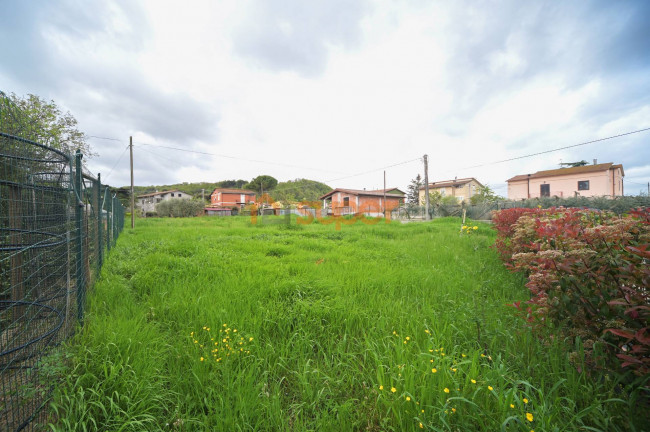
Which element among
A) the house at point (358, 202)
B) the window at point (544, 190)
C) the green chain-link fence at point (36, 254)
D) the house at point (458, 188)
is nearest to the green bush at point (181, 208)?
the house at point (358, 202)

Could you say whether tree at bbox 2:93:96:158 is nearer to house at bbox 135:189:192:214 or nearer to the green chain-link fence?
the green chain-link fence

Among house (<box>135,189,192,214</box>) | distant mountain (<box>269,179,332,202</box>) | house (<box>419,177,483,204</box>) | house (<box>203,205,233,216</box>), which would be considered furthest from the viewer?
house (<box>135,189,192,214</box>)

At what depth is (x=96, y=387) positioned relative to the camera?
1.69 meters

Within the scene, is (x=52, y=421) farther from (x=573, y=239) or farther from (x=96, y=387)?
(x=573, y=239)

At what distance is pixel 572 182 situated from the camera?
27438mm

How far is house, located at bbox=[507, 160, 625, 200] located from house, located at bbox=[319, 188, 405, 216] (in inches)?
572

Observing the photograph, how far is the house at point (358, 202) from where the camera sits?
29297mm

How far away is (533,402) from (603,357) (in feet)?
1.60

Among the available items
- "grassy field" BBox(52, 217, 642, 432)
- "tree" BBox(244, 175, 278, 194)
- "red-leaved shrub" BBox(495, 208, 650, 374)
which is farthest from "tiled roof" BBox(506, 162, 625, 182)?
"tree" BBox(244, 175, 278, 194)

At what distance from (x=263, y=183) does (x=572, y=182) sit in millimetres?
43987

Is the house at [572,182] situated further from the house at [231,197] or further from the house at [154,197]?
the house at [154,197]

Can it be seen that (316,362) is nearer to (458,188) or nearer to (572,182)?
(572,182)

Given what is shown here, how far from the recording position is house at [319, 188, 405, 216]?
29.3 m

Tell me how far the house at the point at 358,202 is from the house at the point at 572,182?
14.5m
